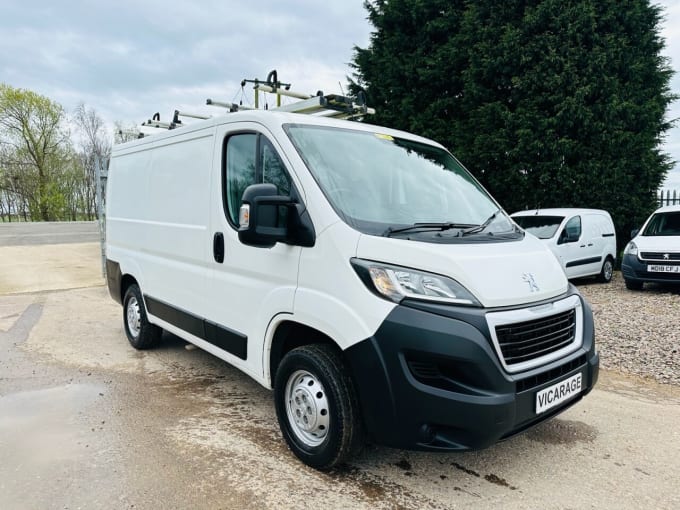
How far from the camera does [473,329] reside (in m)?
2.34

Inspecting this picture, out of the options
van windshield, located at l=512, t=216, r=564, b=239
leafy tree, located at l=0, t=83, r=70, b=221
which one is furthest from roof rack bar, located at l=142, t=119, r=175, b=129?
leafy tree, located at l=0, t=83, r=70, b=221

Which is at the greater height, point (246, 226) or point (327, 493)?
point (246, 226)

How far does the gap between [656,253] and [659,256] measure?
0.23 feet

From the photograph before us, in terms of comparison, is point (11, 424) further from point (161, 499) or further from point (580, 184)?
point (580, 184)

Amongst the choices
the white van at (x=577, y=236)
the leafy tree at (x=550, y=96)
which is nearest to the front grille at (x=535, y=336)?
the white van at (x=577, y=236)

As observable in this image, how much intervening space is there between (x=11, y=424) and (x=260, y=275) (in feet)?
7.20

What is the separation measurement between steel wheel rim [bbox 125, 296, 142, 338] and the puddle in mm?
1070

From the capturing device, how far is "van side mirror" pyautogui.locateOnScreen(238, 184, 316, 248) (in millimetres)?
2705

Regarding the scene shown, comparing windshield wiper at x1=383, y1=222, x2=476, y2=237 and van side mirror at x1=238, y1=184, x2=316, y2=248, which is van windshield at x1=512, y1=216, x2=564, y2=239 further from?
van side mirror at x1=238, y1=184, x2=316, y2=248

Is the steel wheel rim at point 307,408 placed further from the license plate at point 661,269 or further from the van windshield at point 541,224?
the license plate at point 661,269

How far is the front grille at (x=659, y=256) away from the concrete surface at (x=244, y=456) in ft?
16.0

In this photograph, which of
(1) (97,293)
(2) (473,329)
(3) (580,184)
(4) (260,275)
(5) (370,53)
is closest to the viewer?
(2) (473,329)

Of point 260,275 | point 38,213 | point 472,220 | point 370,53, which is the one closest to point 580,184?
point 370,53

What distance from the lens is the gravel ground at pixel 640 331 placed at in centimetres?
506
